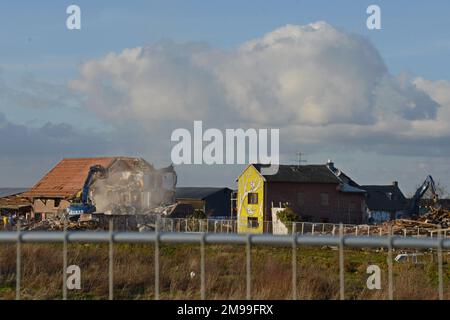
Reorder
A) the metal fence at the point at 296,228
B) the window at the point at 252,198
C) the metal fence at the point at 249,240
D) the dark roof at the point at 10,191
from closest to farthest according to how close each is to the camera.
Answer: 1. the metal fence at the point at 249,240
2. the metal fence at the point at 296,228
3. the window at the point at 252,198
4. the dark roof at the point at 10,191

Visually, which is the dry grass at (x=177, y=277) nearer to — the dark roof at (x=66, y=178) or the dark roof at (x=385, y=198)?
the dark roof at (x=66, y=178)

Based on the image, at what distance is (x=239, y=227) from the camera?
2195 inches

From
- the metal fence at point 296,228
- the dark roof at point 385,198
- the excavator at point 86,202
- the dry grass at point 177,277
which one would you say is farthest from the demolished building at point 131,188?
the dry grass at point 177,277

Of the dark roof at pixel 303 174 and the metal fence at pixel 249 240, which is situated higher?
the dark roof at pixel 303 174

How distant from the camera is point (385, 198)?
3634 inches

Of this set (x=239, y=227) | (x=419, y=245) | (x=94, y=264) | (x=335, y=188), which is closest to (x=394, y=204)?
(x=335, y=188)

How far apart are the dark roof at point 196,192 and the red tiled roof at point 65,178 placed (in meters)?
12.3

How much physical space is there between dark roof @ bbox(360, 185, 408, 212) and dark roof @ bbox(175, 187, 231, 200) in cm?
1751

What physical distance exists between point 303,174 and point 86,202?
23.4m

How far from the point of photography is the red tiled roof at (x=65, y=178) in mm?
73688

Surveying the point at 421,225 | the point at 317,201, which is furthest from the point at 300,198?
the point at 421,225

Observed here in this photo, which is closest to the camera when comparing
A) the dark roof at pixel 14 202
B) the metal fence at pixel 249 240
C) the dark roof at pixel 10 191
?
the metal fence at pixel 249 240

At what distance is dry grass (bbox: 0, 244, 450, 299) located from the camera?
952 centimetres

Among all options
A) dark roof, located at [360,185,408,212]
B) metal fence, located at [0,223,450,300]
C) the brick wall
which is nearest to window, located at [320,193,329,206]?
the brick wall
